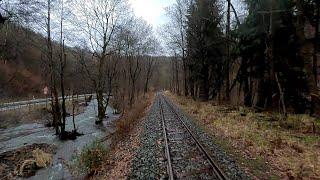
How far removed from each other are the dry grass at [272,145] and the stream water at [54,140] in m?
6.95

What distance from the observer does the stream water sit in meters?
15.3

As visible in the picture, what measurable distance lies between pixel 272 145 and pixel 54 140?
16252mm

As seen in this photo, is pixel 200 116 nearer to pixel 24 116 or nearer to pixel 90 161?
pixel 90 161

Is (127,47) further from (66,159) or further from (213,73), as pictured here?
(66,159)

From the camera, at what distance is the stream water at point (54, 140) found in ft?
50.1

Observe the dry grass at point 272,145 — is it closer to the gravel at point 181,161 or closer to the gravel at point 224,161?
the gravel at point 224,161

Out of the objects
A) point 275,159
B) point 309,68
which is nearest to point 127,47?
point 309,68

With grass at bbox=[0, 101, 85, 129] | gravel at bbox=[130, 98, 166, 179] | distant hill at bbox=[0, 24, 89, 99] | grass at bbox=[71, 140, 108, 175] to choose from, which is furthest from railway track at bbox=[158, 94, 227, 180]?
distant hill at bbox=[0, 24, 89, 99]

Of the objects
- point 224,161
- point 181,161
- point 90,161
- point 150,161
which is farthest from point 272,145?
point 90,161

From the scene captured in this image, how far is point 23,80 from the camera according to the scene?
6538cm

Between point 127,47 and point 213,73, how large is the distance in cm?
1261

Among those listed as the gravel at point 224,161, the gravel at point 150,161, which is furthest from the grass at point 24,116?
the gravel at point 224,161

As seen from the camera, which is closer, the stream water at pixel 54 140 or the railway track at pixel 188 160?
the railway track at pixel 188 160

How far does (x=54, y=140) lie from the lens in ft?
79.2
